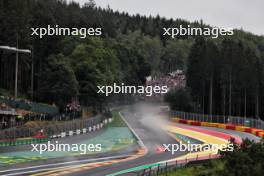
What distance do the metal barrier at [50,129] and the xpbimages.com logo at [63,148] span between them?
225 centimetres

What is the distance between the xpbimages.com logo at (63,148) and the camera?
181 feet

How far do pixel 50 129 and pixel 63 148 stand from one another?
745 cm

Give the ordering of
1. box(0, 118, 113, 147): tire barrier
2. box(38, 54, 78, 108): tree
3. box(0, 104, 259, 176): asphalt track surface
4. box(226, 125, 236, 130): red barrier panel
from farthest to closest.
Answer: box(226, 125, 236, 130): red barrier panel < box(38, 54, 78, 108): tree < box(0, 118, 113, 147): tire barrier < box(0, 104, 259, 176): asphalt track surface

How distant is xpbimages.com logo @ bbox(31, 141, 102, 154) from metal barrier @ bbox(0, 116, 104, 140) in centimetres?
225

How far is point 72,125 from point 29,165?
25900 millimetres

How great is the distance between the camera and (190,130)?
87.9 m

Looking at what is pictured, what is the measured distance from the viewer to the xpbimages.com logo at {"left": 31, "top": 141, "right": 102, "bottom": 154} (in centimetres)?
5520

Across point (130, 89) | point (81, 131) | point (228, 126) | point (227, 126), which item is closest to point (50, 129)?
point (81, 131)

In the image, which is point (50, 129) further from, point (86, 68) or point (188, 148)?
point (86, 68)

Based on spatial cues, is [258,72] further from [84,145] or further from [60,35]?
[84,145]

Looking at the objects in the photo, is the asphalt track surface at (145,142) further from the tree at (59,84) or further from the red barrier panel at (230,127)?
the red barrier panel at (230,127)

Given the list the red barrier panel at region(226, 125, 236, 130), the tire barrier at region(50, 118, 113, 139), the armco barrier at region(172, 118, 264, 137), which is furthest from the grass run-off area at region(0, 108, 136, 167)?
the red barrier panel at region(226, 125, 236, 130)

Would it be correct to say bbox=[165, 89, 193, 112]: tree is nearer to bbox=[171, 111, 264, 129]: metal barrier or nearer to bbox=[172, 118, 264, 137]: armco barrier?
bbox=[171, 111, 264, 129]: metal barrier

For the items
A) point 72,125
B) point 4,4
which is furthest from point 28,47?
point 72,125
